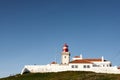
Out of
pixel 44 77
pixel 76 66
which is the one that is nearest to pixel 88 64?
pixel 76 66

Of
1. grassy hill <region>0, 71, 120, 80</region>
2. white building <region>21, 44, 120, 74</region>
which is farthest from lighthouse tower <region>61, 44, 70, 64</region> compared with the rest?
grassy hill <region>0, 71, 120, 80</region>

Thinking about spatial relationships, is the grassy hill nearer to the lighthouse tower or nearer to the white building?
the white building

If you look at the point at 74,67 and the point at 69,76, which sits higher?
the point at 74,67

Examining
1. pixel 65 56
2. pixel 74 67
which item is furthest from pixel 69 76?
pixel 65 56

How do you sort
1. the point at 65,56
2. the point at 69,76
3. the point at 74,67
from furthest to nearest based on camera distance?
the point at 65,56 < the point at 74,67 < the point at 69,76

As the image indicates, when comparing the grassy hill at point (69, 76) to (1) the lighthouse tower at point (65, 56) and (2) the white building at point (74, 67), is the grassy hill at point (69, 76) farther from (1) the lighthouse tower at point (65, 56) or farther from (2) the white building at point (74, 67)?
(1) the lighthouse tower at point (65, 56)

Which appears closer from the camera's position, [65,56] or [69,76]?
[69,76]

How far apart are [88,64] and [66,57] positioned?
453 inches

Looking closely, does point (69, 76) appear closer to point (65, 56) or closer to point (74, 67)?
point (74, 67)

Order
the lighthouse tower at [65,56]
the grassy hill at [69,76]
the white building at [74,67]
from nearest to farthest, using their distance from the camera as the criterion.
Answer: the grassy hill at [69,76] → the white building at [74,67] → the lighthouse tower at [65,56]

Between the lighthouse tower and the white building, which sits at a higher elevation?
the lighthouse tower

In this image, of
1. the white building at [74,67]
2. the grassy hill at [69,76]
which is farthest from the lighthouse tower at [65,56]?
the grassy hill at [69,76]

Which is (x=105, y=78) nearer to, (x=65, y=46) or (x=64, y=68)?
(x=64, y=68)

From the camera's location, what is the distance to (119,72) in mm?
103750
